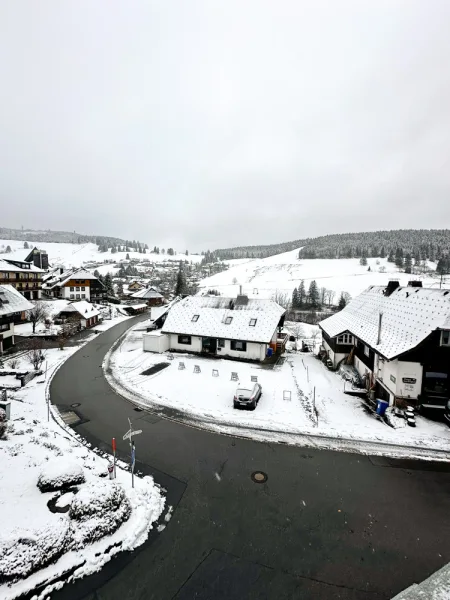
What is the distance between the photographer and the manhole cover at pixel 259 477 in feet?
42.0

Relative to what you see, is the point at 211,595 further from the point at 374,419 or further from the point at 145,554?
the point at 374,419

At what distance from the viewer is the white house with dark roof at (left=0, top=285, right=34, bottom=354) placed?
3416 cm

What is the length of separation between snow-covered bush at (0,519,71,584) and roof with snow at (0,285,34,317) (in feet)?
101

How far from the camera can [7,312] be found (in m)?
33.6

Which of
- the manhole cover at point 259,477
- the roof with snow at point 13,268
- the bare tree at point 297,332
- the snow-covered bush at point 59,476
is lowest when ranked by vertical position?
the bare tree at point 297,332

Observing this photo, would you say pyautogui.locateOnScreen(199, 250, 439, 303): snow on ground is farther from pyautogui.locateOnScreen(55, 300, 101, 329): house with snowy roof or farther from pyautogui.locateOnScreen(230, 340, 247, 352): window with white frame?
pyautogui.locateOnScreen(230, 340, 247, 352): window with white frame

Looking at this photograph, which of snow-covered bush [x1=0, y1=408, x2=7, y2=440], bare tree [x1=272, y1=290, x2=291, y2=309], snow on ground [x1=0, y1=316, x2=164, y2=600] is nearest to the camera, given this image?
snow on ground [x1=0, y1=316, x2=164, y2=600]

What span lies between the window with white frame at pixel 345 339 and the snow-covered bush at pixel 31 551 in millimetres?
27333

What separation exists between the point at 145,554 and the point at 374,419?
15.9 metres

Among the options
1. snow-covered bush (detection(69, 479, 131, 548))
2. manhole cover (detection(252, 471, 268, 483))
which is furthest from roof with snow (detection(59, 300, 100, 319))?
manhole cover (detection(252, 471, 268, 483))

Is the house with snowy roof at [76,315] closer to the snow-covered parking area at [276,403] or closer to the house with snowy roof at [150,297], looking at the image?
the snow-covered parking area at [276,403]

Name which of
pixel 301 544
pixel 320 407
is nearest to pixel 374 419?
pixel 320 407

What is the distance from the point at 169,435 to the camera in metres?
16.6

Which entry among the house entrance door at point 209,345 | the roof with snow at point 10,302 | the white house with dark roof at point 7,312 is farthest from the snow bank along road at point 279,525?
the white house with dark roof at point 7,312
